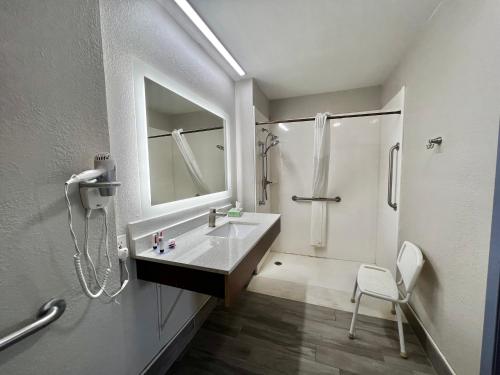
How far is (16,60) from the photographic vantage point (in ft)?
1.86

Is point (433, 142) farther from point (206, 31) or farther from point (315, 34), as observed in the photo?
point (206, 31)

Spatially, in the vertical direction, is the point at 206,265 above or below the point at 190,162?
below

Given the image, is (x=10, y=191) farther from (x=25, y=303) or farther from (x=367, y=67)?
(x=367, y=67)

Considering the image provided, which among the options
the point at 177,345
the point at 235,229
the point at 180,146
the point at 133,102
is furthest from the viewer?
the point at 235,229

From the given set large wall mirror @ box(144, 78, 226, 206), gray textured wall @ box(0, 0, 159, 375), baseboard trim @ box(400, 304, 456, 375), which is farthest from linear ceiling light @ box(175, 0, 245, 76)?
baseboard trim @ box(400, 304, 456, 375)

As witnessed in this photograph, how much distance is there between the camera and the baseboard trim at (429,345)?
1.18 m

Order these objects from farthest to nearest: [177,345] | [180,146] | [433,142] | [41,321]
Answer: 1. [180,146]
2. [177,345]
3. [433,142]
4. [41,321]

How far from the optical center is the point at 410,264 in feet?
4.71

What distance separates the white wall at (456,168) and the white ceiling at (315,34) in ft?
0.83

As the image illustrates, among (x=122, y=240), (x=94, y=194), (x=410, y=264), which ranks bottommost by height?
(x=410, y=264)

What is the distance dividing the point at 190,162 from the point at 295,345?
1.63 meters

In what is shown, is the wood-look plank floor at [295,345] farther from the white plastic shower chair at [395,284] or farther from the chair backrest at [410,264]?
the chair backrest at [410,264]

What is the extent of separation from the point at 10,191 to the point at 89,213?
229mm

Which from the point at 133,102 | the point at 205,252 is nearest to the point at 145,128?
the point at 133,102
